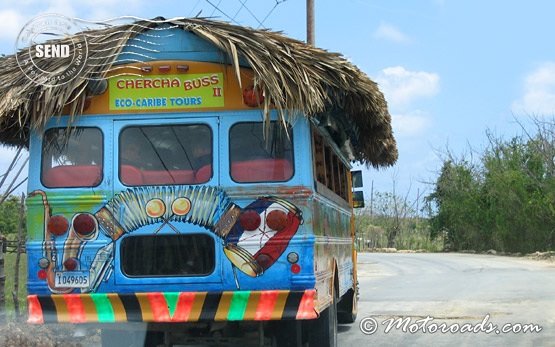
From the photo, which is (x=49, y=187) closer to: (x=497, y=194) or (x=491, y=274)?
(x=491, y=274)

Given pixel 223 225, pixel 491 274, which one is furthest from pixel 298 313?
pixel 491 274

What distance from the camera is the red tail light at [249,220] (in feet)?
20.8

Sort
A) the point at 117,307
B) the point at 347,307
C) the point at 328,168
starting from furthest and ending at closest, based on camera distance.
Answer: the point at 347,307 → the point at 328,168 → the point at 117,307

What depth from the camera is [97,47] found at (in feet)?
21.5

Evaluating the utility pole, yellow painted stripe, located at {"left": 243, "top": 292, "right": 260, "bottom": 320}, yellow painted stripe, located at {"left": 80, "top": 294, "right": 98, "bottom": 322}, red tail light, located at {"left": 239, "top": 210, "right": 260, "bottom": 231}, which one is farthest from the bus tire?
the utility pole

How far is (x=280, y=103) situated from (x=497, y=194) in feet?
132

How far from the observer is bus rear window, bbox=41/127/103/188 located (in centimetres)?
662

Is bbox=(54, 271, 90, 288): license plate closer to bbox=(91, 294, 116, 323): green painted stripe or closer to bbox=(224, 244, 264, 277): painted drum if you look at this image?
bbox=(91, 294, 116, 323): green painted stripe

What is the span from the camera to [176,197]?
254 inches

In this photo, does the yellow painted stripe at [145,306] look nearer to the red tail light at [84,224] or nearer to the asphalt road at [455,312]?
the red tail light at [84,224]

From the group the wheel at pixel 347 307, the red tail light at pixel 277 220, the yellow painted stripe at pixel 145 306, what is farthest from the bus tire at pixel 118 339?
the wheel at pixel 347 307

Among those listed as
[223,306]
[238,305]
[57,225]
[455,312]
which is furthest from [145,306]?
[455,312]

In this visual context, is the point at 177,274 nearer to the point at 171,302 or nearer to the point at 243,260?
the point at 171,302

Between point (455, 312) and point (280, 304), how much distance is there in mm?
7132
